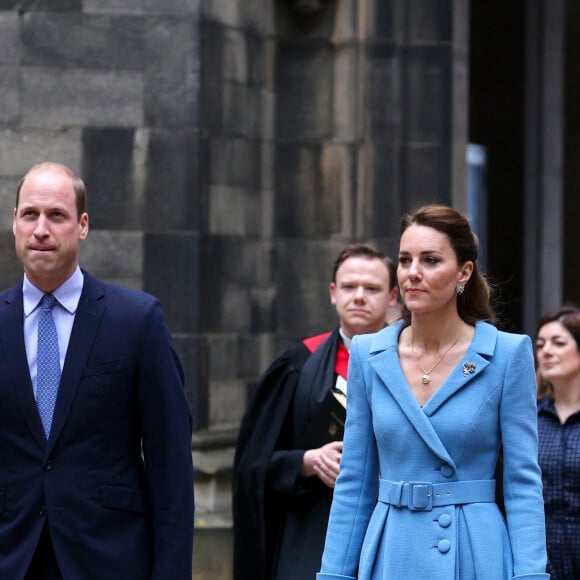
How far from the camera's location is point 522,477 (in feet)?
14.5

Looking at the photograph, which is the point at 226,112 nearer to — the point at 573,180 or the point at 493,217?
the point at 493,217

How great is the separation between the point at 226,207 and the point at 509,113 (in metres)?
6.30

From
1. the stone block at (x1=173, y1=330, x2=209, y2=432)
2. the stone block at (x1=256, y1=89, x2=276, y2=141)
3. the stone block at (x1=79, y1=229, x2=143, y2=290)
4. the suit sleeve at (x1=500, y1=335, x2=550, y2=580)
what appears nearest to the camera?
the suit sleeve at (x1=500, y1=335, x2=550, y2=580)

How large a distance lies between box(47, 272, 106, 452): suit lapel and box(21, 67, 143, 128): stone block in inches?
157

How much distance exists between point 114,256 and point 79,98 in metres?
0.94

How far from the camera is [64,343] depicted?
477 centimetres

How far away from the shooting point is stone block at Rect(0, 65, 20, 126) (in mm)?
8727

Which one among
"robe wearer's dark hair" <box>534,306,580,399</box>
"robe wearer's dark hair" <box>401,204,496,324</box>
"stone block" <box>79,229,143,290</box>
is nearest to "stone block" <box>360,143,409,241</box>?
"stone block" <box>79,229,143,290</box>

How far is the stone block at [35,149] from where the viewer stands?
28.7 ft

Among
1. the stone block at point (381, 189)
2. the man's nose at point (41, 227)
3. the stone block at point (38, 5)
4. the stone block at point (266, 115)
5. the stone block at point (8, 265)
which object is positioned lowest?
the stone block at point (8, 265)

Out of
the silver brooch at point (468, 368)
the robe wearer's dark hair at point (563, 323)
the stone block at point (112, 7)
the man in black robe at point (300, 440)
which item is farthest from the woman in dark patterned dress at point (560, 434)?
the stone block at point (112, 7)

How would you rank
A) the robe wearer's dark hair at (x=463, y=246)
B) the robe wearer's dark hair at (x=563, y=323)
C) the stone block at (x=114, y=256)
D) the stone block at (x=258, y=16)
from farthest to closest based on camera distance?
the stone block at (x=258, y=16)
the stone block at (x=114, y=256)
the robe wearer's dark hair at (x=563, y=323)
the robe wearer's dark hair at (x=463, y=246)

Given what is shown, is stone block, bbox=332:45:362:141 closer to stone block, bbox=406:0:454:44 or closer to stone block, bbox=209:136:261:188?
stone block, bbox=406:0:454:44

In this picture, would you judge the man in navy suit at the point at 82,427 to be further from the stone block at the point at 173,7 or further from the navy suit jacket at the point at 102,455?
the stone block at the point at 173,7
